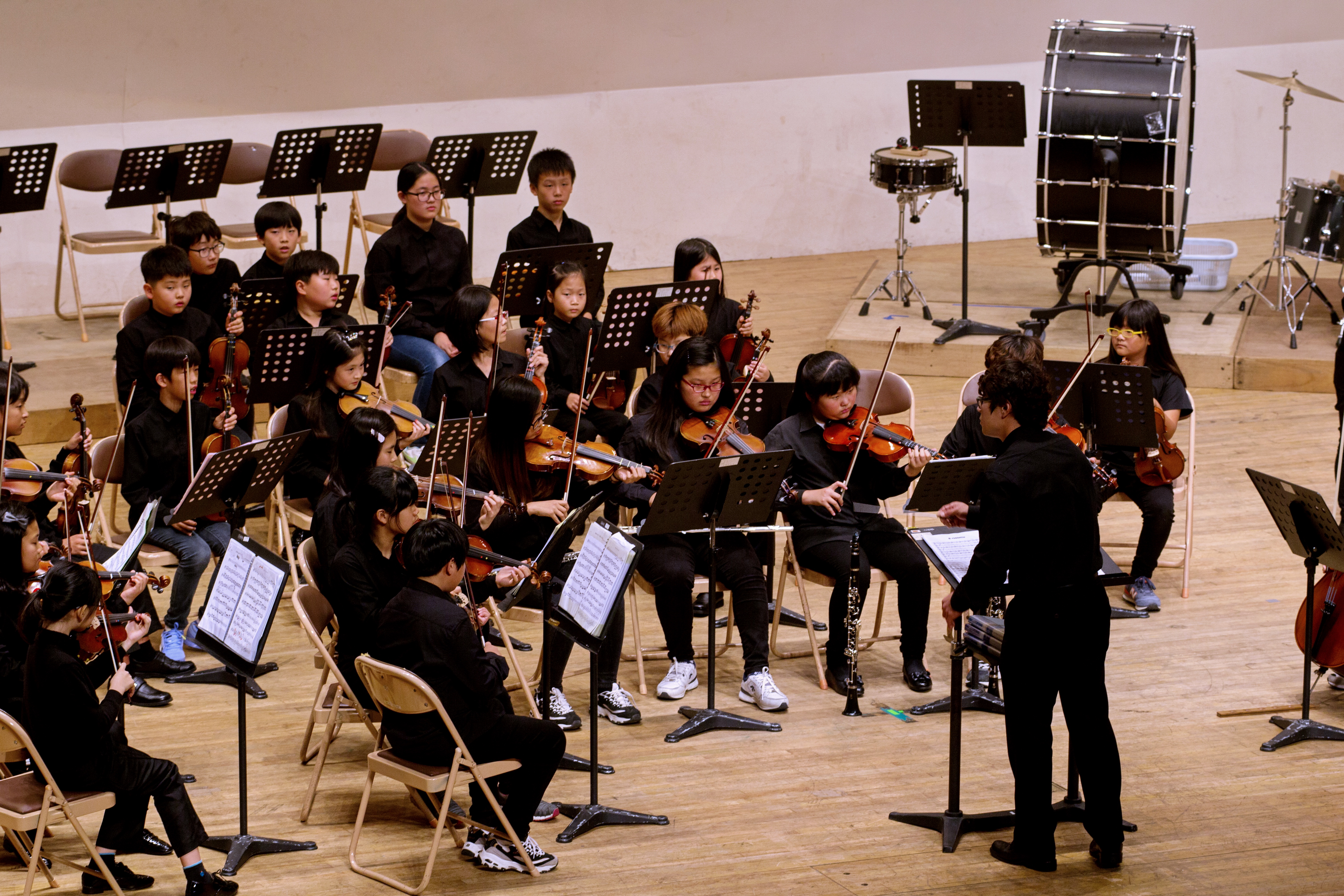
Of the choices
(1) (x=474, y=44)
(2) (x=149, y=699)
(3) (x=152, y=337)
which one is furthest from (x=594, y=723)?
(1) (x=474, y=44)

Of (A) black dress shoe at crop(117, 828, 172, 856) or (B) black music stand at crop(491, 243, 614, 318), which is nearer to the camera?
(A) black dress shoe at crop(117, 828, 172, 856)

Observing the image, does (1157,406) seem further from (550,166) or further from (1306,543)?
(550,166)

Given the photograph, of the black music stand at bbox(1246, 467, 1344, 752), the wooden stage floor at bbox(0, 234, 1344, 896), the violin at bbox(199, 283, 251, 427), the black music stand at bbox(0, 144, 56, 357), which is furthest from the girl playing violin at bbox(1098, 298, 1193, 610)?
the black music stand at bbox(0, 144, 56, 357)

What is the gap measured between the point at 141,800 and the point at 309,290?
2.79 m

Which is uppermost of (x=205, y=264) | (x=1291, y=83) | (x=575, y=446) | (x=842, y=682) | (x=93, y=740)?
(x=1291, y=83)

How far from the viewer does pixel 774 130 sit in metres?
10.8

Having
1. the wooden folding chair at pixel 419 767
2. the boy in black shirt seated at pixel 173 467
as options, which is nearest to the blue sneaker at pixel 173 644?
the boy in black shirt seated at pixel 173 467

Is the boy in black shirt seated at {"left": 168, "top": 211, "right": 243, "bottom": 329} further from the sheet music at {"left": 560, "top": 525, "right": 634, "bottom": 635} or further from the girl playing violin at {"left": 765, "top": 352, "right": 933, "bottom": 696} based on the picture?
the sheet music at {"left": 560, "top": 525, "right": 634, "bottom": 635}

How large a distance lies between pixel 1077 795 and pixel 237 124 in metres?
6.98

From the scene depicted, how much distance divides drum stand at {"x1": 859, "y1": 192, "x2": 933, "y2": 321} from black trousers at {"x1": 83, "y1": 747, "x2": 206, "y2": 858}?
5609mm

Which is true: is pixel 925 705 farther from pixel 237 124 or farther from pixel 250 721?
pixel 237 124

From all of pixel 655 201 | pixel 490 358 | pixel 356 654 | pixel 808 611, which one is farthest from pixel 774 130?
pixel 356 654

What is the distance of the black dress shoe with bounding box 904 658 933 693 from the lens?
5.04m

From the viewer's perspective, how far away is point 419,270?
22.9ft
